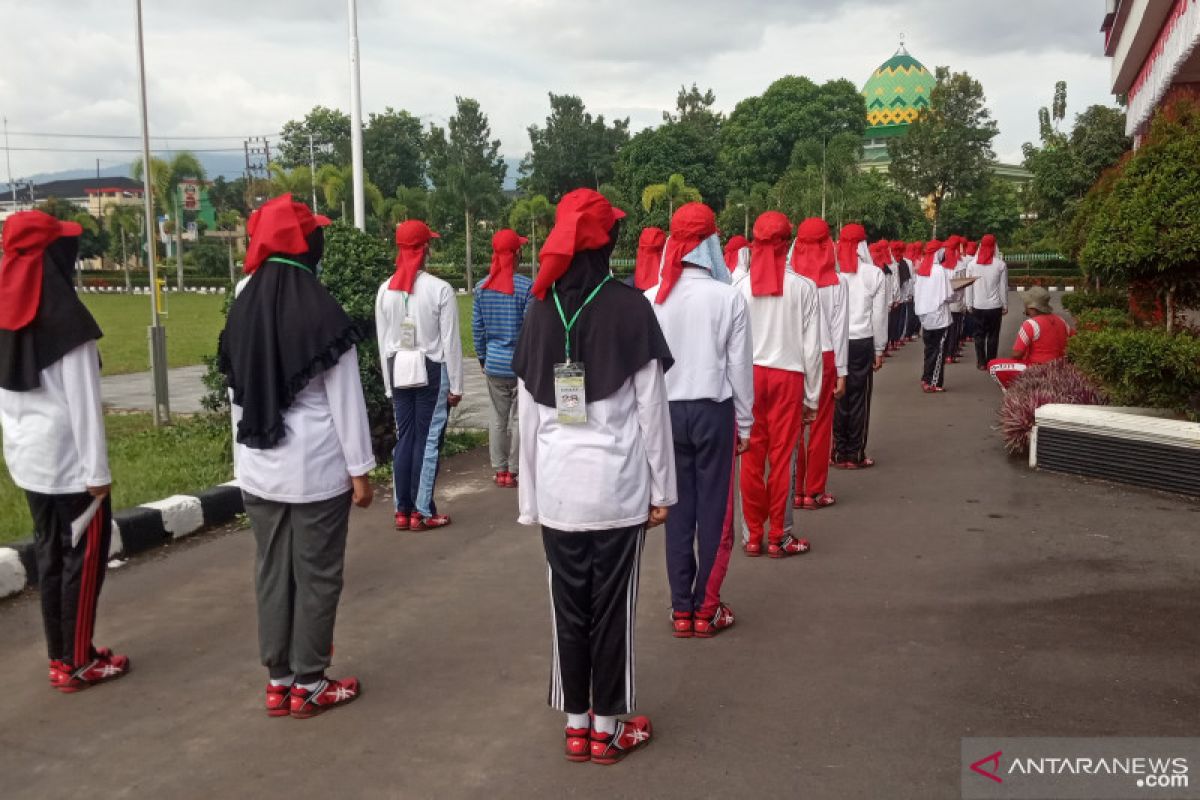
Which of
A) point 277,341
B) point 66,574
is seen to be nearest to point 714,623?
point 277,341

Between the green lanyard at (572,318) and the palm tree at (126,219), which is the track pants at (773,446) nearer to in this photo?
the green lanyard at (572,318)

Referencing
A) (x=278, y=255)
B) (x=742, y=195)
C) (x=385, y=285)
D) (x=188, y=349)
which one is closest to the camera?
(x=278, y=255)

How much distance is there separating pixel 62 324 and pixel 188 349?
18.2 metres

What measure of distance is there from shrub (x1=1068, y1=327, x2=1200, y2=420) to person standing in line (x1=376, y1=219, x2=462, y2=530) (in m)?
5.04

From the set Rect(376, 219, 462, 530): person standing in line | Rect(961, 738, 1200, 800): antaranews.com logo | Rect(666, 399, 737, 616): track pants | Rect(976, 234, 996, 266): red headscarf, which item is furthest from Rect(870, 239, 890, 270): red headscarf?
Rect(961, 738, 1200, 800): antaranews.com logo

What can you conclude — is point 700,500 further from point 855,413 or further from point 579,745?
point 855,413

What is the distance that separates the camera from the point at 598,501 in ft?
12.3

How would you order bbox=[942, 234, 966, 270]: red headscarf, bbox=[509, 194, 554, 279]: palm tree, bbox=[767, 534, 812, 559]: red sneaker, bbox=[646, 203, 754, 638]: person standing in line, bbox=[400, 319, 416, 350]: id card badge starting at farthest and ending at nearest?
bbox=[509, 194, 554, 279]: palm tree
bbox=[942, 234, 966, 270]: red headscarf
bbox=[400, 319, 416, 350]: id card badge
bbox=[767, 534, 812, 559]: red sneaker
bbox=[646, 203, 754, 638]: person standing in line

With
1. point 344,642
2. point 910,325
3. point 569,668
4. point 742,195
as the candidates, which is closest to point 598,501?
point 569,668

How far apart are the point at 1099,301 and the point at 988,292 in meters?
4.45

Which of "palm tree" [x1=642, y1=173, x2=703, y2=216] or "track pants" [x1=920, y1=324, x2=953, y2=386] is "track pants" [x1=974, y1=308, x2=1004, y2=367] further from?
"palm tree" [x1=642, y1=173, x2=703, y2=216]

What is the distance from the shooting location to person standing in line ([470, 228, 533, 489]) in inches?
325

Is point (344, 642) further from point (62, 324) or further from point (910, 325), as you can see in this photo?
point (910, 325)

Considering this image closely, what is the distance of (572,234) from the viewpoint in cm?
375
